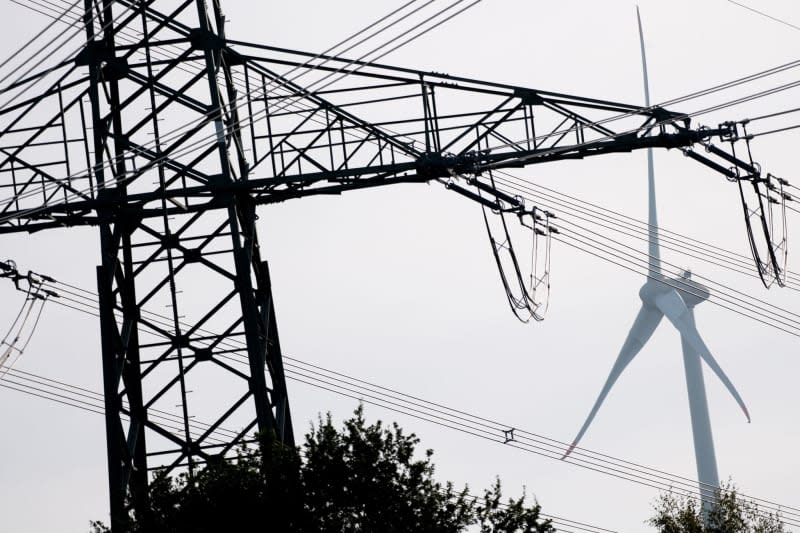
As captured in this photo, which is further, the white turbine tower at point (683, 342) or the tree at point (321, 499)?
the white turbine tower at point (683, 342)

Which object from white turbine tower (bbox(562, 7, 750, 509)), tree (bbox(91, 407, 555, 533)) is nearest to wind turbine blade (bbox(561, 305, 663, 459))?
white turbine tower (bbox(562, 7, 750, 509))

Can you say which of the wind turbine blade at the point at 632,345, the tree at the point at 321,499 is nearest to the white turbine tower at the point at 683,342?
the wind turbine blade at the point at 632,345

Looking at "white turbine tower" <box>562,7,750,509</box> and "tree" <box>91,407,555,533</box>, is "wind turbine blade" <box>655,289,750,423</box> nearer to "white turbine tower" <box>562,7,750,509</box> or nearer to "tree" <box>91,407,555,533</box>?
"white turbine tower" <box>562,7,750,509</box>

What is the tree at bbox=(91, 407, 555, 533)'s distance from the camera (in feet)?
147

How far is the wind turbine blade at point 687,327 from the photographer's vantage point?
8381cm

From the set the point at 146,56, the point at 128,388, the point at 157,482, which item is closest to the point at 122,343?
the point at 128,388

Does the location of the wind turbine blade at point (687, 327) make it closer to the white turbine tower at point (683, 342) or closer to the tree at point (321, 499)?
the white turbine tower at point (683, 342)

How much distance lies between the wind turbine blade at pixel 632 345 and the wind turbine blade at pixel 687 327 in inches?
33.5

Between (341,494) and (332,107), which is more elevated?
(332,107)

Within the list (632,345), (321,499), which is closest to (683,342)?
(632,345)

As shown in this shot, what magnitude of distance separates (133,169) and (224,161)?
243 centimetres

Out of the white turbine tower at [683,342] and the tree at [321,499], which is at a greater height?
the white turbine tower at [683,342]

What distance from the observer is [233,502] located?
44906mm

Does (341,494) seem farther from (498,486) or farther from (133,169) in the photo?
→ (133,169)
